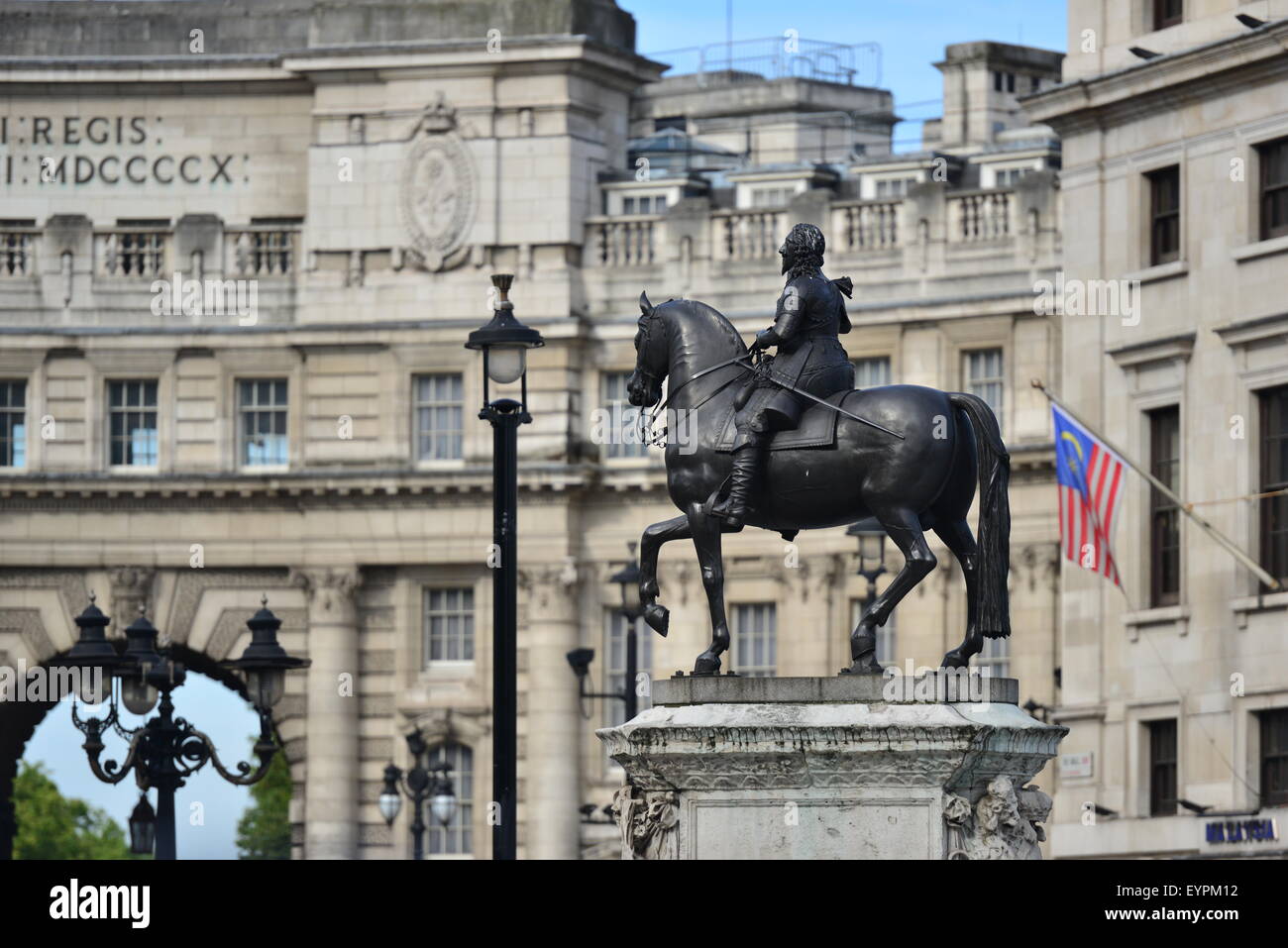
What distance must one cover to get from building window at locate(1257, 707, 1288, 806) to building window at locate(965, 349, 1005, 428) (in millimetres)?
15225

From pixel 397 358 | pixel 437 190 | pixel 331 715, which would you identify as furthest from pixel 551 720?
pixel 437 190

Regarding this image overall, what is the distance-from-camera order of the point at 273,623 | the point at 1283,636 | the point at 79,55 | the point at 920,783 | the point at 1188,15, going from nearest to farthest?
the point at 920,783 < the point at 273,623 < the point at 1283,636 < the point at 1188,15 < the point at 79,55

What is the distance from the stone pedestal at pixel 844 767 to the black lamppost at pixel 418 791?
3488cm

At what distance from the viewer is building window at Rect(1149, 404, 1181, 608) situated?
Answer: 52.4 meters

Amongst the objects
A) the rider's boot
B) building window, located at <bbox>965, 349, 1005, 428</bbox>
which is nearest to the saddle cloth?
the rider's boot

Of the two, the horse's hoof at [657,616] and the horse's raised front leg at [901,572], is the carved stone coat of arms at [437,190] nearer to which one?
the horse's hoof at [657,616]

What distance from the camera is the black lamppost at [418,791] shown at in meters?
57.1

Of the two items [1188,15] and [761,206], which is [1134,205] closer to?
[1188,15]

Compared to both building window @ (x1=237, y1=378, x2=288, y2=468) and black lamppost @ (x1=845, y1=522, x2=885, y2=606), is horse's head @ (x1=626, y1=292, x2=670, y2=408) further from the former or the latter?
building window @ (x1=237, y1=378, x2=288, y2=468)

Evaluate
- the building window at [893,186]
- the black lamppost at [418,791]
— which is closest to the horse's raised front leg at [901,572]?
the black lamppost at [418,791]

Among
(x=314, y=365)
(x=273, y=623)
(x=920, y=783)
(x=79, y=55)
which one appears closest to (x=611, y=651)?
(x=314, y=365)

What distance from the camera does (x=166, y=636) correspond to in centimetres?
6756

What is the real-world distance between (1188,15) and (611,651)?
19.4 m

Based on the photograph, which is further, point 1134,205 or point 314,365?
point 314,365
